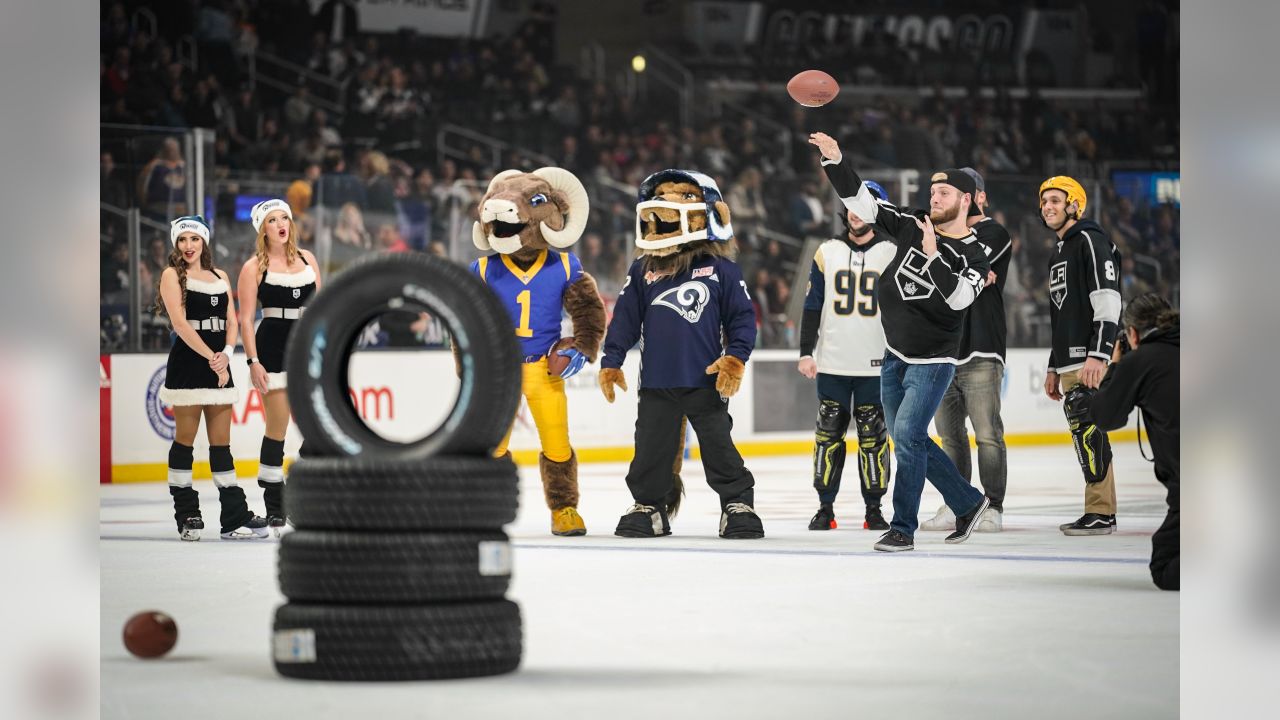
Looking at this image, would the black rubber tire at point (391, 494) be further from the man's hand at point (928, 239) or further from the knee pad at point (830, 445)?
the knee pad at point (830, 445)

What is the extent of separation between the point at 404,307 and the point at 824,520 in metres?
4.39

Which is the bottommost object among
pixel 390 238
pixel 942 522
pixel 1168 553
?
pixel 942 522

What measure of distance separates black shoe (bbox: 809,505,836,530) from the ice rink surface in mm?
152

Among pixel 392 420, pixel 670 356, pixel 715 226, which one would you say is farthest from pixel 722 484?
pixel 392 420

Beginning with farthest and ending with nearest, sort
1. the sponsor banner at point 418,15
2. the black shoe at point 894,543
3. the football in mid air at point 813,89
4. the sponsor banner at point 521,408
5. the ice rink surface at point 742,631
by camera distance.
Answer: the sponsor banner at point 418,15 < the sponsor banner at point 521,408 < the black shoe at point 894,543 < the football in mid air at point 813,89 < the ice rink surface at point 742,631

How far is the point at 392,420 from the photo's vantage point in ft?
42.1

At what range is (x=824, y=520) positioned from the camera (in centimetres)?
823

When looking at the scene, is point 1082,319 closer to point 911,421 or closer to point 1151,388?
point 911,421

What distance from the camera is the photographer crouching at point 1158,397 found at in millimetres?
5648

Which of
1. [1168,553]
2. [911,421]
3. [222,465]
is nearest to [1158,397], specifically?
[1168,553]

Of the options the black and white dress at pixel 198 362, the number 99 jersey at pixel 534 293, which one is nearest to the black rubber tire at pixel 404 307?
the number 99 jersey at pixel 534 293

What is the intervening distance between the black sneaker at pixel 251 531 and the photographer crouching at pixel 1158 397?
407 centimetres
